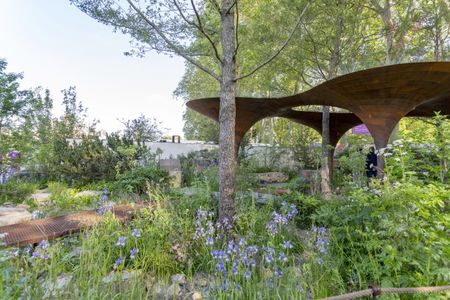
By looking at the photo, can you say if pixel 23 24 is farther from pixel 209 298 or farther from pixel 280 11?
pixel 209 298

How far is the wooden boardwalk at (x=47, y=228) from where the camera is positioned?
2.54 metres

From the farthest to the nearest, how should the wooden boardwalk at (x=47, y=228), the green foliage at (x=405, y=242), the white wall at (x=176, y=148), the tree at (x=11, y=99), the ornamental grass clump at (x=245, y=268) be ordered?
the white wall at (x=176, y=148), the tree at (x=11, y=99), the wooden boardwalk at (x=47, y=228), the ornamental grass clump at (x=245, y=268), the green foliage at (x=405, y=242)

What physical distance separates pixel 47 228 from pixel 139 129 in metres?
6.25

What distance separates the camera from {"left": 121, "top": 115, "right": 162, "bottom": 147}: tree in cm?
834

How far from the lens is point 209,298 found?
73.6 inches

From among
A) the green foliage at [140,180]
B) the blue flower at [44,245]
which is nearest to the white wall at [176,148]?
the green foliage at [140,180]

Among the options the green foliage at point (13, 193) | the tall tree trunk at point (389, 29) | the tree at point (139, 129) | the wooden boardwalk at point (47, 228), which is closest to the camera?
the wooden boardwalk at point (47, 228)

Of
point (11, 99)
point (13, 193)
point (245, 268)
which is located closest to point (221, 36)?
point (245, 268)

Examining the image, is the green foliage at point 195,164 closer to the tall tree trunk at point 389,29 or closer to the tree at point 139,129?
the tree at point 139,129

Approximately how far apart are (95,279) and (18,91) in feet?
44.6

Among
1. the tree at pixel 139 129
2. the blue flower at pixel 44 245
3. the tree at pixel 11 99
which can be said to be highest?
the tree at pixel 11 99

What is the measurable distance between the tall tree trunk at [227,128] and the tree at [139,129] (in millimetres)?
5492

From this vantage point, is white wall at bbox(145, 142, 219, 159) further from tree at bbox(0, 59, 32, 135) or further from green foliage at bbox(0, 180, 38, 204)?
tree at bbox(0, 59, 32, 135)

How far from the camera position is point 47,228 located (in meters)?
2.96
